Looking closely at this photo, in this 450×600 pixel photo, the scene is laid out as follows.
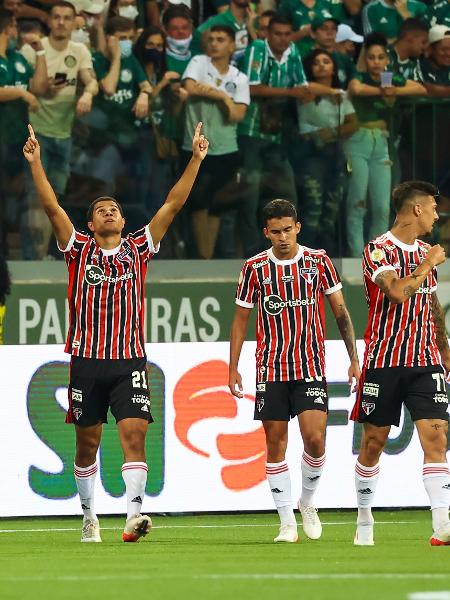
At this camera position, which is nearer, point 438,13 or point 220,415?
point 220,415

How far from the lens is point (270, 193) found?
14195 mm

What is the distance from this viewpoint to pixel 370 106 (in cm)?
1451

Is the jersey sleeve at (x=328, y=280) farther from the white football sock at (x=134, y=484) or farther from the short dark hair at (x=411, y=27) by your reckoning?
the short dark hair at (x=411, y=27)

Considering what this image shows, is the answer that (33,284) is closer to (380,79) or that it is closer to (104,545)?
(380,79)

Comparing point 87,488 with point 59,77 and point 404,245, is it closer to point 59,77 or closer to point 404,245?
point 404,245

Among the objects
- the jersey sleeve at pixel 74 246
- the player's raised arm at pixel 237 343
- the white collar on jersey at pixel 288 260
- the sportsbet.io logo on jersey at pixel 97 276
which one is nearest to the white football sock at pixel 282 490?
the player's raised arm at pixel 237 343

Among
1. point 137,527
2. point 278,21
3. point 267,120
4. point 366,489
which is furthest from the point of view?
point 278,21

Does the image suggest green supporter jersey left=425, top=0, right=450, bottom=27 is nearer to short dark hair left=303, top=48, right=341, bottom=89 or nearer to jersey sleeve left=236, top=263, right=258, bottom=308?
short dark hair left=303, top=48, right=341, bottom=89

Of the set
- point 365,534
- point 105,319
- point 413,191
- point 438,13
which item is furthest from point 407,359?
point 438,13

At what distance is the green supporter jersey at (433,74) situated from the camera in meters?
14.7

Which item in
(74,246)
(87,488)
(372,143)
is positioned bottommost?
(87,488)

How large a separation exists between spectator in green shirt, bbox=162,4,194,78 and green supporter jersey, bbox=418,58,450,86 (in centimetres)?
238

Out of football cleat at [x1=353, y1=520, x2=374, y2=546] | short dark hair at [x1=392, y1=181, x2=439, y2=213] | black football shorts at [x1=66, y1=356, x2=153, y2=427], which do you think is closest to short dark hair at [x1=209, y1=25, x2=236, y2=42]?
black football shorts at [x1=66, y1=356, x2=153, y2=427]

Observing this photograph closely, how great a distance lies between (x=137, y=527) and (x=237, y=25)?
23.3 feet
